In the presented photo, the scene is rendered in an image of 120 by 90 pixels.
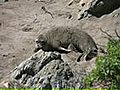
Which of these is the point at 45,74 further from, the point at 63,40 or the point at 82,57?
the point at 63,40

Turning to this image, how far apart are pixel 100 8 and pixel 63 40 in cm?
197

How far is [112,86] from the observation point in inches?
226

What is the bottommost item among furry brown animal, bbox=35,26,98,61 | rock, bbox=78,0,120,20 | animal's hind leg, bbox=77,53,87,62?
animal's hind leg, bbox=77,53,87,62

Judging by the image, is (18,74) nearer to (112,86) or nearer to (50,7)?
(112,86)

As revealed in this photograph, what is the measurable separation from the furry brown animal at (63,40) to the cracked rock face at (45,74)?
158 centimetres

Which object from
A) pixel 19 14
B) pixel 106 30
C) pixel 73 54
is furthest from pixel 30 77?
pixel 19 14

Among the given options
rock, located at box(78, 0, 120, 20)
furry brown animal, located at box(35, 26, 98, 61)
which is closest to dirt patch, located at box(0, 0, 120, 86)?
rock, located at box(78, 0, 120, 20)

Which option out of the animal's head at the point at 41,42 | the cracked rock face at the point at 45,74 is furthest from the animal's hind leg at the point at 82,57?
the cracked rock face at the point at 45,74

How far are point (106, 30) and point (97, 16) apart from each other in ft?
3.92

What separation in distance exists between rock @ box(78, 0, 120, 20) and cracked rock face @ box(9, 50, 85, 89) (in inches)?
141

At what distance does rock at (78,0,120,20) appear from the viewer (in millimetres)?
10266

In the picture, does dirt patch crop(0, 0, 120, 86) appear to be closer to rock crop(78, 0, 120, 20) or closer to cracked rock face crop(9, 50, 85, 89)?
rock crop(78, 0, 120, 20)

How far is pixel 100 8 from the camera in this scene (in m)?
10.3

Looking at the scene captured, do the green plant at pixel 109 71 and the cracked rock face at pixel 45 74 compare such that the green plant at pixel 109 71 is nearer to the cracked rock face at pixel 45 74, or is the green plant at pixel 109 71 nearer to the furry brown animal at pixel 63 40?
the cracked rock face at pixel 45 74
